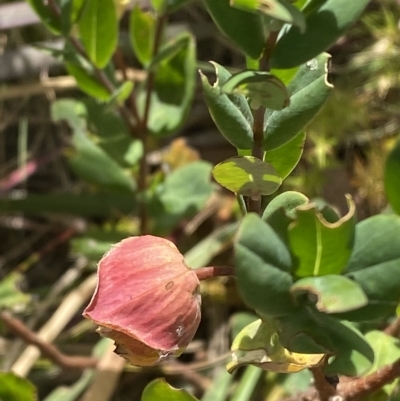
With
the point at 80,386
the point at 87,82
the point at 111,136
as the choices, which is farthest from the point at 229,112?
the point at 80,386

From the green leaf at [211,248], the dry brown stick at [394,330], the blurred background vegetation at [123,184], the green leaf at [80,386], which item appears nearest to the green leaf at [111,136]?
the blurred background vegetation at [123,184]

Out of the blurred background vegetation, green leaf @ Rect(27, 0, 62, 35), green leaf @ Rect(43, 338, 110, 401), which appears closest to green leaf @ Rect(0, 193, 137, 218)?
the blurred background vegetation

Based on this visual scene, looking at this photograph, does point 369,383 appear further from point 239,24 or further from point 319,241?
point 239,24

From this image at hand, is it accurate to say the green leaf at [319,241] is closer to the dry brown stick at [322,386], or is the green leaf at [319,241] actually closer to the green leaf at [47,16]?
the dry brown stick at [322,386]

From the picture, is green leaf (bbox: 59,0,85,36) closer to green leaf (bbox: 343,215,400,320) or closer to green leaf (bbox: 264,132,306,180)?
green leaf (bbox: 264,132,306,180)

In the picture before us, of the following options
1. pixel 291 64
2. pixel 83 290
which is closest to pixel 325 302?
pixel 291 64
